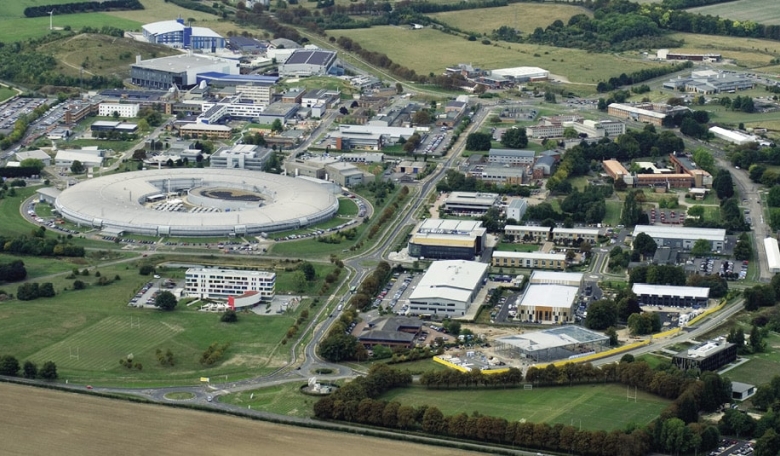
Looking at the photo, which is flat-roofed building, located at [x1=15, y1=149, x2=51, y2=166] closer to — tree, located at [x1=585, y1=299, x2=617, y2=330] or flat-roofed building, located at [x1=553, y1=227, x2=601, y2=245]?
flat-roofed building, located at [x1=553, y1=227, x2=601, y2=245]

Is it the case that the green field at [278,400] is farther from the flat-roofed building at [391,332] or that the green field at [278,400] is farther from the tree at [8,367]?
the tree at [8,367]

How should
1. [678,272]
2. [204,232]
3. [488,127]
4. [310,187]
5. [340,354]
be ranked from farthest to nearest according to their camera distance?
[488,127] → [310,187] → [204,232] → [678,272] → [340,354]

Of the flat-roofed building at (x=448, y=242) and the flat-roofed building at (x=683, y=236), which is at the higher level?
the flat-roofed building at (x=683, y=236)

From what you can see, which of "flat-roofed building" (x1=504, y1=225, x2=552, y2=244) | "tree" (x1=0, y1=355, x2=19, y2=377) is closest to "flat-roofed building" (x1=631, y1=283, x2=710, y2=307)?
"flat-roofed building" (x1=504, y1=225, x2=552, y2=244)

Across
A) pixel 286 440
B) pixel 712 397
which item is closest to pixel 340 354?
pixel 286 440

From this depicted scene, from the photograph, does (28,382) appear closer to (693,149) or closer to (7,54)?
(693,149)

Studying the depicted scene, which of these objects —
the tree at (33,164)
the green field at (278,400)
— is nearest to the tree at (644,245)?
the green field at (278,400)
